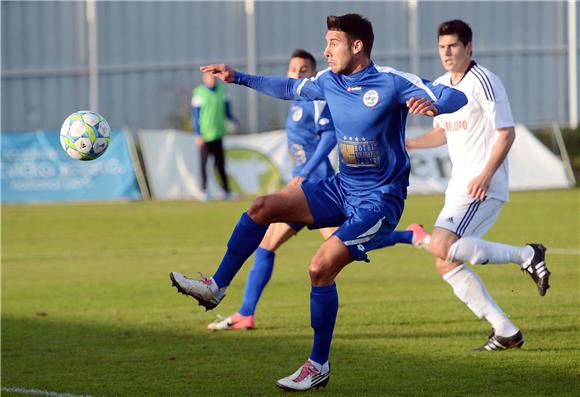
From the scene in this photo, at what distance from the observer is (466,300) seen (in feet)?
26.0

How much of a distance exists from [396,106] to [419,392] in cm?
172

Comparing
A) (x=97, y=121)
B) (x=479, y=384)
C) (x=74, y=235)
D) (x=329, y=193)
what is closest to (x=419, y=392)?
(x=479, y=384)

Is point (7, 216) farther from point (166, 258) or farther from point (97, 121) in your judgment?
point (97, 121)

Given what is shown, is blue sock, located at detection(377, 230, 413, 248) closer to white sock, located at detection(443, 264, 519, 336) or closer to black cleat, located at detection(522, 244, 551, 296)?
white sock, located at detection(443, 264, 519, 336)

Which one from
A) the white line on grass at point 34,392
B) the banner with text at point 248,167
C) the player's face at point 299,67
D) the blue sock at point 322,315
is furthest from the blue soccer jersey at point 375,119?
the banner with text at point 248,167

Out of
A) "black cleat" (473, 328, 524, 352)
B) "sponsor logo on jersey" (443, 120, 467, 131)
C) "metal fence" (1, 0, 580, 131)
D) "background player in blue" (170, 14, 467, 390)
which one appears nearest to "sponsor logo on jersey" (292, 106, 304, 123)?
"sponsor logo on jersey" (443, 120, 467, 131)

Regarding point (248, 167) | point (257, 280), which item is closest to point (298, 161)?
point (257, 280)

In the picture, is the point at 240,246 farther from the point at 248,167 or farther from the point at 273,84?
the point at 248,167

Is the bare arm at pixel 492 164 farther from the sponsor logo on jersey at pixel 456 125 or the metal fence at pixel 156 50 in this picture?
the metal fence at pixel 156 50

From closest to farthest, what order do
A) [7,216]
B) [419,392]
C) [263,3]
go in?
[419,392], [7,216], [263,3]

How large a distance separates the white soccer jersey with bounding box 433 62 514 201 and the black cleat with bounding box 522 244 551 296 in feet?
1.79

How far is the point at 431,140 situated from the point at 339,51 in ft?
5.98

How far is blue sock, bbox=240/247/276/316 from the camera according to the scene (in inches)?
354

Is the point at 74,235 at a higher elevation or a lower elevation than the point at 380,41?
lower
